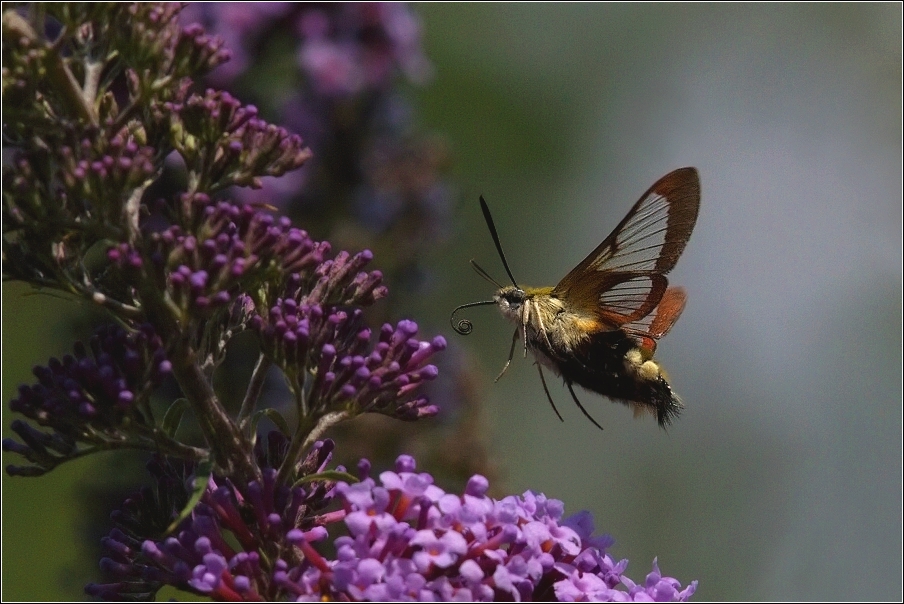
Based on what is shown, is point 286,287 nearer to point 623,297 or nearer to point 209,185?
point 209,185

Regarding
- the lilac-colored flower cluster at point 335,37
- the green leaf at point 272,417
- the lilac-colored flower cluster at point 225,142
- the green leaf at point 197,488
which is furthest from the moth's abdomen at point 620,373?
the lilac-colored flower cluster at point 335,37

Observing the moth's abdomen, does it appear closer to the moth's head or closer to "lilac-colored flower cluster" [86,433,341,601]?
the moth's head

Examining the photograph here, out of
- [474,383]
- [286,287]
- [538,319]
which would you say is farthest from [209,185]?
[474,383]

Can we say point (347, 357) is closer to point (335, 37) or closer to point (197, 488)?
point (197, 488)

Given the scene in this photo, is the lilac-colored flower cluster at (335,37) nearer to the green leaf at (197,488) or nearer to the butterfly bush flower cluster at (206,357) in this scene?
the butterfly bush flower cluster at (206,357)

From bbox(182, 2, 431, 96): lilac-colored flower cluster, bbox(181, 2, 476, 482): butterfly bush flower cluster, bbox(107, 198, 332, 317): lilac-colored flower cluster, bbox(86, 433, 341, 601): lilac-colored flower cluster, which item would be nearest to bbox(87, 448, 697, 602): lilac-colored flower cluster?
bbox(86, 433, 341, 601): lilac-colored flower cluster

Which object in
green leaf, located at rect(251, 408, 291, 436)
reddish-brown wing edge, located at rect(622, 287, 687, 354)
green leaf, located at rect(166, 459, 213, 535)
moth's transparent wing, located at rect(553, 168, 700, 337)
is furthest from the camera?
reddish-brown wing edge, located at rect(622, 287, 687, 354)
